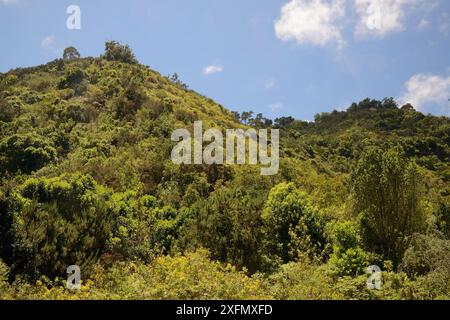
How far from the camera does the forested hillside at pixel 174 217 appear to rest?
13.4 metres

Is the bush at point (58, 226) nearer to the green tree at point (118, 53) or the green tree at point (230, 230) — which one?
the green tree at point (230, 230)

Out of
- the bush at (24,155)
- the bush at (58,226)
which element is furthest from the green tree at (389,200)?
the bush at (24,155)

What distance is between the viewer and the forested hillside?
13430 millimetres

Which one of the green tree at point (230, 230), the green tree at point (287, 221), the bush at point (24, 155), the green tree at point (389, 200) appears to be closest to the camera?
the green tree at point (230, 230)

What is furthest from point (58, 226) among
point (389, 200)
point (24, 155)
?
point (24, 155)

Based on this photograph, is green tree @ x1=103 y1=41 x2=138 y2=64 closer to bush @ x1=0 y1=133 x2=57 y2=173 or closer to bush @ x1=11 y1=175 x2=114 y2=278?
bush @ x1=0 y1=133 x2=57 y2=173

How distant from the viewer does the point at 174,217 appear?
3064 centimetres

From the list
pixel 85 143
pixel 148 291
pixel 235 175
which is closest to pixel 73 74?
pixel 85 143

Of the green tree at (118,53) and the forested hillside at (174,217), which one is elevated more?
the green tree at (118,53)

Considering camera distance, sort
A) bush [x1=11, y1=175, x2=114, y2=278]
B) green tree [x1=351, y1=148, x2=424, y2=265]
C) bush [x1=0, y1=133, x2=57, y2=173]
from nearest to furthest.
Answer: bush [x1=11, y1=175, x2=114, y2=278] → green tree [x1=351, y1=148, x2=424, y2=265] → bush [x1=0, y1=133, x2=57, y2=173]

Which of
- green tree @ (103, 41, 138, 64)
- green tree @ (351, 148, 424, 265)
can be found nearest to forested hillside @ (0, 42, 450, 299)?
green tree @ (351, 148, 424, 265)
